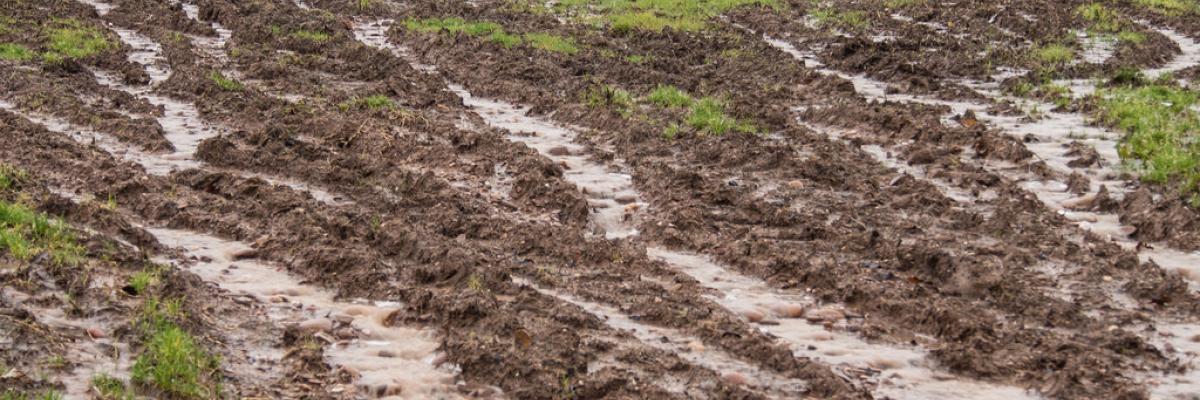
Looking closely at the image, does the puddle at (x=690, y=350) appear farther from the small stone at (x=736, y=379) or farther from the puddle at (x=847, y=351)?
the puddle at (x=847, y=351)

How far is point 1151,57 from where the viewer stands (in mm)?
16000

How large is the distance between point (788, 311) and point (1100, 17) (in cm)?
1371

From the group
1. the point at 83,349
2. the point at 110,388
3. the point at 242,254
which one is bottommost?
the point at 242,254

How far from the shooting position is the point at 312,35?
59.4 feet

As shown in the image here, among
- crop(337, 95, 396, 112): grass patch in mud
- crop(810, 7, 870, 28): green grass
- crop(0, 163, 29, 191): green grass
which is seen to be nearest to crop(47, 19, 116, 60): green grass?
crop(337, 95, 396, 112): grass patch in mud

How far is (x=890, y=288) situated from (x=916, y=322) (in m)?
0.53

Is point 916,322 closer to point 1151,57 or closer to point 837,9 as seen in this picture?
point 1151,57

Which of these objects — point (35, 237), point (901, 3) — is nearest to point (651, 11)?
point (901, 3)

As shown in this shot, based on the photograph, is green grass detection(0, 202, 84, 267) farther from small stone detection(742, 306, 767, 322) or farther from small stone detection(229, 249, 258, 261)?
small stone detection(742, 306, 767, 322)

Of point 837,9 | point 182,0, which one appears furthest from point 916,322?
point 182,0

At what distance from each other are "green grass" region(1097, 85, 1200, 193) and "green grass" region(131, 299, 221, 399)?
25.0 feet

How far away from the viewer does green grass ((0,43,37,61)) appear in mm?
15414

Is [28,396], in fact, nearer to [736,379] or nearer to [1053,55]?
[736,379]

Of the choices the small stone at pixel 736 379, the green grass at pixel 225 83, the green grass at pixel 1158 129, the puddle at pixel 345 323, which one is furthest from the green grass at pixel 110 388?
the green grass at pixel 225 83
